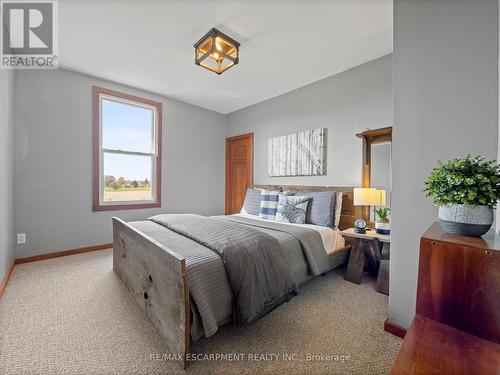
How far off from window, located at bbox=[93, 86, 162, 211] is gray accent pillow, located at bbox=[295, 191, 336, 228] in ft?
8.56

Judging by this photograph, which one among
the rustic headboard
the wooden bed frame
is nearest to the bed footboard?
the wooden bed frame

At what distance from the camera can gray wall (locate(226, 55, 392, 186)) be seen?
271cm

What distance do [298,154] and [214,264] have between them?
8.23ft

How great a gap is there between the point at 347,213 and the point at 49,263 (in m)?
3.85

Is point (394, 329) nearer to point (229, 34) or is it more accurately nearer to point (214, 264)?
point (214, 264)

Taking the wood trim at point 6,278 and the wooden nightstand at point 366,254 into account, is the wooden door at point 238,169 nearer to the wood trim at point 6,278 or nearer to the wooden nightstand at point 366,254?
the wooden nightstand at point 366,254

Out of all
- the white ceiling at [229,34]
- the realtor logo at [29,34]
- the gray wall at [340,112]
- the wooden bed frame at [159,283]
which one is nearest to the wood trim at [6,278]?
the wooden bed frame at [159,283]

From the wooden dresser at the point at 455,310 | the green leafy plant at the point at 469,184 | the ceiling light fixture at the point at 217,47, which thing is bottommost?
the wooden dresser at the point at 455,310

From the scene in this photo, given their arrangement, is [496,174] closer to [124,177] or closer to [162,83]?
[162,83]

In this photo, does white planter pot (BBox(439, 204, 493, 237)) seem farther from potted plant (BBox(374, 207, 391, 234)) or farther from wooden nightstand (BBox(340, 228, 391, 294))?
potted plant (BBox(374, 207, 391, 234))

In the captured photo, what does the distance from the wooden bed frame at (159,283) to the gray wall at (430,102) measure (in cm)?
136

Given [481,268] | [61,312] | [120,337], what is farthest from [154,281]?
[481,268]

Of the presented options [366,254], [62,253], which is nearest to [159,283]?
→ [366,254]

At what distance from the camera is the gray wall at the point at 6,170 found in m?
2.08
